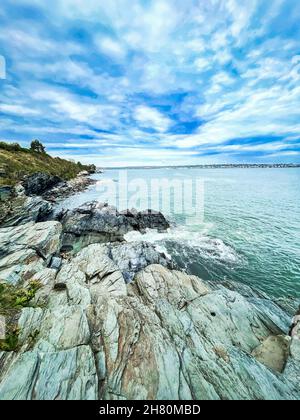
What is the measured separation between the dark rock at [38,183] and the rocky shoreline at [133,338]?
1696 inches

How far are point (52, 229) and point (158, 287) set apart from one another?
47.7 feet

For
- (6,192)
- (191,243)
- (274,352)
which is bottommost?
(274,352)

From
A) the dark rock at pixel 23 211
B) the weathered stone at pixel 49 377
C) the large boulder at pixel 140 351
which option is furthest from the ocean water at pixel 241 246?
the dark rock at pixel 23 211

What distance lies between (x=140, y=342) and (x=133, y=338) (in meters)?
0.39

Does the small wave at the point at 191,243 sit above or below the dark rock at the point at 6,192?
below

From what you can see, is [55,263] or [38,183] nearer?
[55,263]

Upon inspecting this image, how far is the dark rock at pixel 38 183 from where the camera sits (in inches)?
2119

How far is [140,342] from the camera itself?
29.5ft

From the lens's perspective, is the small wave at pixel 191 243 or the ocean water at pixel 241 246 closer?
the ocean water at pixel 241 246

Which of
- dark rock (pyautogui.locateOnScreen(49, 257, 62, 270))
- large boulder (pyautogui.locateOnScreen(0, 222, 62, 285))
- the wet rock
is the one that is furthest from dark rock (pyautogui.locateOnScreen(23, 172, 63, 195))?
the wet rock

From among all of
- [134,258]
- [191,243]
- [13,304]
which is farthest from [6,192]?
[191,243]

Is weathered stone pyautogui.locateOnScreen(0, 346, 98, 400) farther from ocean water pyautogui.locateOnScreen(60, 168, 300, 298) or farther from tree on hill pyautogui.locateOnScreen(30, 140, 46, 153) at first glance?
tree on hill pyautogui.locateOnScreen(30, 140, 46, 153)

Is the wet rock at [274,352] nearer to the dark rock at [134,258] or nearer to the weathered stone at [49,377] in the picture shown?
the weathered stone at [49,377]

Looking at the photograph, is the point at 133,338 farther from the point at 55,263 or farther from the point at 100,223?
the point at 100,223
